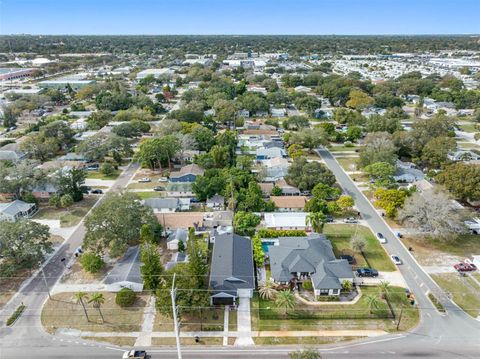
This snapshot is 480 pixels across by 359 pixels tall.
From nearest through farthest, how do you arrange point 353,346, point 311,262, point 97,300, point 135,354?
point 135,354 → point 353,346 → point 97,300 → point 311,262

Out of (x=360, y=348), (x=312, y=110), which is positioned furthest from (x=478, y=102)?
(x=360, y=348)

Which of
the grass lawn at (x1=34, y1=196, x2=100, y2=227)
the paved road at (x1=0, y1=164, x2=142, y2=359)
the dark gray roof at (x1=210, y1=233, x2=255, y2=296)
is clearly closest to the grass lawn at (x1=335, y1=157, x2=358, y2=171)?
the dark gray roof at (x1=210, y1=233, x2=255, y2=296)

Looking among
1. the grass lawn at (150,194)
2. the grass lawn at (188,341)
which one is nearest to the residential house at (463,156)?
the grass lawn at (150,194)

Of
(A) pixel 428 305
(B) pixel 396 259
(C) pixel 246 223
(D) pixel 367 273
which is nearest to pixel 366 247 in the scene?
(B) pixel 396 259

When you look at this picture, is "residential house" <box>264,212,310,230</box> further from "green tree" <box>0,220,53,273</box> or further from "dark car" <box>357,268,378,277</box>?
"green tree" <box>0,220,53,273</box>

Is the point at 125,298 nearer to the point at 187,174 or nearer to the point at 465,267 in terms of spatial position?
the point at 187,174
